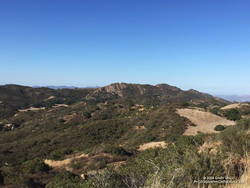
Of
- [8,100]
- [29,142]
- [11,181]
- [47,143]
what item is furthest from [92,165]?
[8,100]

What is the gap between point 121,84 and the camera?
418 feet

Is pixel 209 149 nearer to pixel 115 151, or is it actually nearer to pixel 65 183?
pixel 65 183

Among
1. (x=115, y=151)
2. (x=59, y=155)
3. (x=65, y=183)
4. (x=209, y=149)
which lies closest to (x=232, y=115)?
(x=115, y=151)

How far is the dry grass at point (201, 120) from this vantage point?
29.8m

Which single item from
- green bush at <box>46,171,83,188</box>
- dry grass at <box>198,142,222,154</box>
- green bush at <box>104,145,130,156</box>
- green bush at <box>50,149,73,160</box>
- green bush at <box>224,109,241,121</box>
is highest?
dry grass at <box>198,142,222,154</box>

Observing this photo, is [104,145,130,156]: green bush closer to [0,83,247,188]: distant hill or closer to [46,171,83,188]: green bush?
[0,83,247,188]: distant hill

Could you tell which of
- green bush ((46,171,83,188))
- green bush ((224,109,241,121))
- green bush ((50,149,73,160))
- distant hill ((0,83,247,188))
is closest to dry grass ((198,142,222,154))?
distant hill ((0,83,247,188))

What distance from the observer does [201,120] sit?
110ft

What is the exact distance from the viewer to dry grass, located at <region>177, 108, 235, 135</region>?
29812 millimetres

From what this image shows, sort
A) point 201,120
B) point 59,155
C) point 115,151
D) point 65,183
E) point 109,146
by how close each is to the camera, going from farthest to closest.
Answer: point 201,120
point 59,155
point 109,146
point 115,151
point 65,183

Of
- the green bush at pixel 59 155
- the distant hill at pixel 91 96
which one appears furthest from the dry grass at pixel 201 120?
the distant hill at pixel 91 96

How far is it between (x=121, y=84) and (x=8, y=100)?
60.5m

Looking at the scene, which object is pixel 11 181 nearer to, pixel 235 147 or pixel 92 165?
pixel 92 165

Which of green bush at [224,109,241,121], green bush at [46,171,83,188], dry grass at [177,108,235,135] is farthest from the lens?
green bush at [224,109,241,121]
